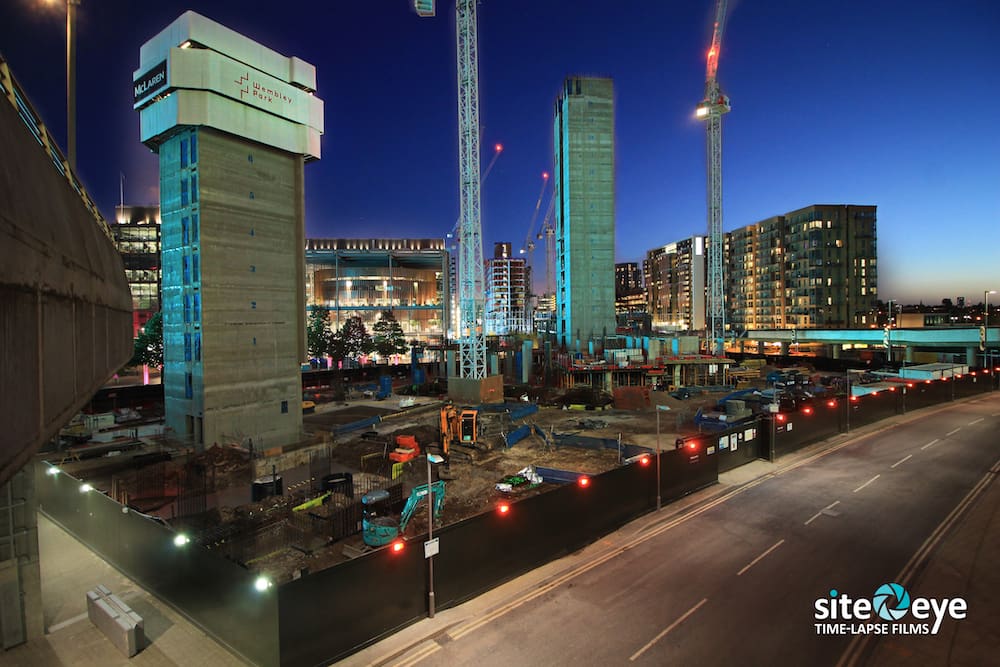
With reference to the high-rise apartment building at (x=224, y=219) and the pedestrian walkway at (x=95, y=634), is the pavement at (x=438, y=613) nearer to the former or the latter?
the pedestrian walkway at (x=95, y=634)

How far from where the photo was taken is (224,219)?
32406 millimetres

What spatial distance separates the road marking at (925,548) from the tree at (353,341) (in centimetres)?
7101

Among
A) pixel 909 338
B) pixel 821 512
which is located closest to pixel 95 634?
pixel 821 512

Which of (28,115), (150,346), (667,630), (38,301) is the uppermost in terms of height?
(28,115)

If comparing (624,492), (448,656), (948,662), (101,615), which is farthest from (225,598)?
(948,662)

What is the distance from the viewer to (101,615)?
42.7ft

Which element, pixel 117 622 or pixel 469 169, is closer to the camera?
pixel 117 622

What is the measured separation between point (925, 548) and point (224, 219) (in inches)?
1514

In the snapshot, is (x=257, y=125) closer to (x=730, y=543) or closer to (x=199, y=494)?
(x=199, y=494)

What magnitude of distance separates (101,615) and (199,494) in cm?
1158

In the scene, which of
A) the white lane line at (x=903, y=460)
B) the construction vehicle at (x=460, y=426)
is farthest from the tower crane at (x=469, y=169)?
the white lane line at (x=903, y=460)

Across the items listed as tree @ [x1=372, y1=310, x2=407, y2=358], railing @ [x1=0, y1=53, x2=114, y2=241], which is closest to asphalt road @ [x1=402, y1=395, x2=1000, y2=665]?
railing @ [x1=0, y1=53, x2=114, y2=241]

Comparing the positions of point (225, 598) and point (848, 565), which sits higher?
point (225, 598)

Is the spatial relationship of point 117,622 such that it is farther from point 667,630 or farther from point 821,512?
point 821,512
